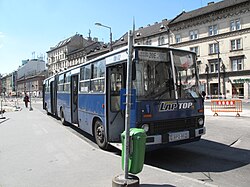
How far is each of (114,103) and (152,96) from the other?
1.72 metres

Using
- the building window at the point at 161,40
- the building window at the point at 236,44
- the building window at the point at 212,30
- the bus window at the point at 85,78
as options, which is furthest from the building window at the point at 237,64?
the bus window at the point at 85,78

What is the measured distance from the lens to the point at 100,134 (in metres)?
8.31

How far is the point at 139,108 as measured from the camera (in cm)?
617

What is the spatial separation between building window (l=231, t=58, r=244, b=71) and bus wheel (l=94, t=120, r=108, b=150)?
41.7 meters

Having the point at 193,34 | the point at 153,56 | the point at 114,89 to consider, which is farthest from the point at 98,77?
the point at 193,34

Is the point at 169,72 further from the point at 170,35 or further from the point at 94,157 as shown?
the point at 170,35

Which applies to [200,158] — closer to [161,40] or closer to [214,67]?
[214,67]

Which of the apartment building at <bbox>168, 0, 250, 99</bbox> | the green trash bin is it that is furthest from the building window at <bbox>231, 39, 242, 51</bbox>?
the green trash bin

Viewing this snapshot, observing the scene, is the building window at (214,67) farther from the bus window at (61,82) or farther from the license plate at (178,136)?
the license plate at (178,136)

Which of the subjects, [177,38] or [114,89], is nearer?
[114,89]

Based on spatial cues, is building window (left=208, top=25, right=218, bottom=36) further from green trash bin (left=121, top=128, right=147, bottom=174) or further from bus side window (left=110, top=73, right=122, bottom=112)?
green trash bin (left=121, top=128, right=147, bottom=174)

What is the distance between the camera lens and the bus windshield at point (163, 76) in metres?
6.37

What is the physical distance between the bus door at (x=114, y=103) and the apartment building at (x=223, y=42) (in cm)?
3475

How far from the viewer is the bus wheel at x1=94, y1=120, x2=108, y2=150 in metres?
8.02
